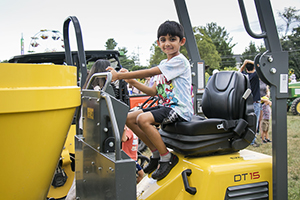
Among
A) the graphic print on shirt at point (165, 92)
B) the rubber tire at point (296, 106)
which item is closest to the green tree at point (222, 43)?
the rubber tire at point (296, 106)

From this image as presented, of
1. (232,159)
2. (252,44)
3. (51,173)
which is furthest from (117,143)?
(252,44)

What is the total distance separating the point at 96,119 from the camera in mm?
1656

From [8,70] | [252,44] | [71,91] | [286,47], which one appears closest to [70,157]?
[71,91]

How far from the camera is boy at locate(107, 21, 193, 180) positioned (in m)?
2.09

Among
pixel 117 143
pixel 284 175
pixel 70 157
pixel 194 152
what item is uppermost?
pixel 117 143

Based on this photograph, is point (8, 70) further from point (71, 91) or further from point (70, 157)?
point (70, 157)

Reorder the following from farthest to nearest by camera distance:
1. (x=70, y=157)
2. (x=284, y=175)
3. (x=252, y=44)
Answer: (x=252, y=44) → (x=70, y=157) → (x=284, y=175)

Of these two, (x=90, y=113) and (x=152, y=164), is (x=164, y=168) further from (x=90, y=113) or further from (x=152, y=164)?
(x=90, y=113)

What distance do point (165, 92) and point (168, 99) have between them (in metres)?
0.08

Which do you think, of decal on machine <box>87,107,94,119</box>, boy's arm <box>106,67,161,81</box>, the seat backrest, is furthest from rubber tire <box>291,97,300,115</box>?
decal on machine <box>87,107,94,119</box>

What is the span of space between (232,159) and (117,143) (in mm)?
994

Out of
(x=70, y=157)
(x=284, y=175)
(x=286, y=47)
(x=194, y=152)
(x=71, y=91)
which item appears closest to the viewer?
(x=71, y=91)

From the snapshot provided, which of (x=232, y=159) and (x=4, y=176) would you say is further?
(x=232, y=159)

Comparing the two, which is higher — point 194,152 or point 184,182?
point 194,152
